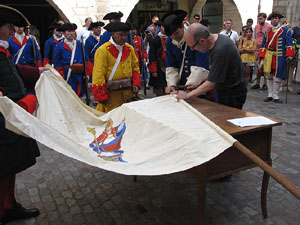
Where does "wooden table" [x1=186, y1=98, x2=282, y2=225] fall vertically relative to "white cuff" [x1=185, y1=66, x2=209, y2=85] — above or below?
below

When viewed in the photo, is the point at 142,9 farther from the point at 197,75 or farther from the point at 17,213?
the point at 17,213

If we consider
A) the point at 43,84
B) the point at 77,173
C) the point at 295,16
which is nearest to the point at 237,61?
the point at 43,84

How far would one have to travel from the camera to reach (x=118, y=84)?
4.27 m

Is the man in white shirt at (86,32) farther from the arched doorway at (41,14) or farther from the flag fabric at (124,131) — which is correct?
the arched doorway at (41,14)

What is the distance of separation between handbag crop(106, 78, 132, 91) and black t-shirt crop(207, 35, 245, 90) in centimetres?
158

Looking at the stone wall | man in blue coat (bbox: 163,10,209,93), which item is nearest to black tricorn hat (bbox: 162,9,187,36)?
man in blue coat (bbox: 163,10,209,93)

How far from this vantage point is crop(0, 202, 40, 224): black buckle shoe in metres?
2.98

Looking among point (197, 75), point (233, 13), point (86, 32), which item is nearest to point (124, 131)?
point (197, 75)

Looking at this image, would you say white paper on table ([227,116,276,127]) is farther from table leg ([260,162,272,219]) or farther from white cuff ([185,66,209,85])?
white cuff ([185,66,209,85])

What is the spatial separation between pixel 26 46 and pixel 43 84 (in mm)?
4308

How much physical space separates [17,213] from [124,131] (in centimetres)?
141

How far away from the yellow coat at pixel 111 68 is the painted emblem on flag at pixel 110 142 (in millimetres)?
1241

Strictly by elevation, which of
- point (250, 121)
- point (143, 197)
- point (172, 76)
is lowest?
point (143, 197)

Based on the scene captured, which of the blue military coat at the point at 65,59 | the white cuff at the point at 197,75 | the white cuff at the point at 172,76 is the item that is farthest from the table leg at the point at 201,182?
the blue military coat at the point at 65,59
